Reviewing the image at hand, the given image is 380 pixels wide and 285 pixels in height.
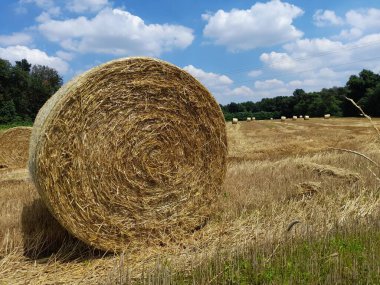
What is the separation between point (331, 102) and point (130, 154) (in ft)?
185

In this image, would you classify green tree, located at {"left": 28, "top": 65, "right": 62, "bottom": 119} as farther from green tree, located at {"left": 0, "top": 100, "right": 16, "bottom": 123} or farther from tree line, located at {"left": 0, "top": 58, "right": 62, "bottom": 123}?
green tree, located at {"left": 0, "top": 100, "right": 16, "bottom": 123}

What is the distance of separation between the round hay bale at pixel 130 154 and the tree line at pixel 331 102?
37.4 m

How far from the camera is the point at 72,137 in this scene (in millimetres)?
5270

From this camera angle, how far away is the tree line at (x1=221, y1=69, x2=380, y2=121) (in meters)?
47.3

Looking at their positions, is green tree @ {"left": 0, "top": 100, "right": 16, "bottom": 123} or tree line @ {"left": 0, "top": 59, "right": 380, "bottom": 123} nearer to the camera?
tree line @ {"left": 0, "top": 59, "right": 380, "bottom": 123}

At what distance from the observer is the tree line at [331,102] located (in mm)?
47281

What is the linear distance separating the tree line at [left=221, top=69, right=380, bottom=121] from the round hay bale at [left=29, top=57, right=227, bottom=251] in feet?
123

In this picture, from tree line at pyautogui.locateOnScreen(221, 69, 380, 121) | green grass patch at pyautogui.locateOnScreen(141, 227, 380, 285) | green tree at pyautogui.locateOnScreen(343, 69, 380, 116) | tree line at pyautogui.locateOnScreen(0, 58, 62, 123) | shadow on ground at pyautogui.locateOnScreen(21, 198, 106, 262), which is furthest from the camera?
tree line at pyautogui.locateOnScreen(0, 58, 62, 123)

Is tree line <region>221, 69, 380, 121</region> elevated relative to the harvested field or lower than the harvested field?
elevated

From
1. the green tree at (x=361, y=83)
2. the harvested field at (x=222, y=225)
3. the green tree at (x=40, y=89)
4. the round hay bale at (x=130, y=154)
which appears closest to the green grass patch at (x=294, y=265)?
the harvested field at (x=222, y=225)

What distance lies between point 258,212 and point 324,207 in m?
0.92

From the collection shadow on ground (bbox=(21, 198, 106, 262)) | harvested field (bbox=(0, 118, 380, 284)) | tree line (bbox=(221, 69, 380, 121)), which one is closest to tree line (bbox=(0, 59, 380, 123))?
tree line (bbox=(221, 69, 380, 121))

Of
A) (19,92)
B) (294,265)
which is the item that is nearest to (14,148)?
(294,265)

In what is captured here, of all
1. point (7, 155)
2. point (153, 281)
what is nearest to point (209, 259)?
point (153, 281)
